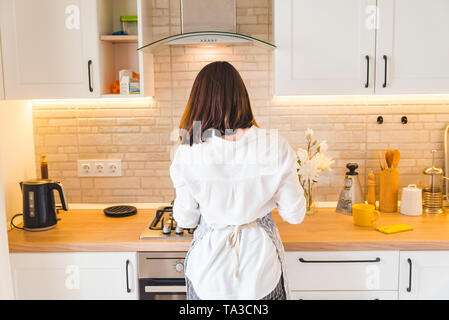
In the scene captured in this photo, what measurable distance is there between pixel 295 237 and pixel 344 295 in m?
0.35

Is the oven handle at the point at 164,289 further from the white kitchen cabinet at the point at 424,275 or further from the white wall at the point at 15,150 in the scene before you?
the white kitchen cabinet at the point at 424,275

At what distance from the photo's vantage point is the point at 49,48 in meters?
2.11

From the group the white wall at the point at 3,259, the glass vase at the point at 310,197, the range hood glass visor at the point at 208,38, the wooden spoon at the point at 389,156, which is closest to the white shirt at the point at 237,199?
the range hood glass visor at the point at 208,38

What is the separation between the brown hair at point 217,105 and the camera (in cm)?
157

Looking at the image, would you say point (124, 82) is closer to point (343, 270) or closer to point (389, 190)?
point (343, 270)

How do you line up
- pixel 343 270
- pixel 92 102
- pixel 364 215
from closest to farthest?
1. pixel 343 270
2. pixel 364 215
3. pixel 92 102

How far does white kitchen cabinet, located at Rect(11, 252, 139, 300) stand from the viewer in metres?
1.96

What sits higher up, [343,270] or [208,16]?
[208,16]

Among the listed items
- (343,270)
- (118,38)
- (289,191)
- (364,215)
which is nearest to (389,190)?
(364,215)

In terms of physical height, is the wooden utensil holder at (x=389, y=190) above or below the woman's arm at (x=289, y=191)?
below

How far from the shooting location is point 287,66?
82.3 inches

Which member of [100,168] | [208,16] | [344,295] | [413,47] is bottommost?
[344,295]

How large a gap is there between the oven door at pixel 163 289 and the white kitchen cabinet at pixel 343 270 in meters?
0.52
